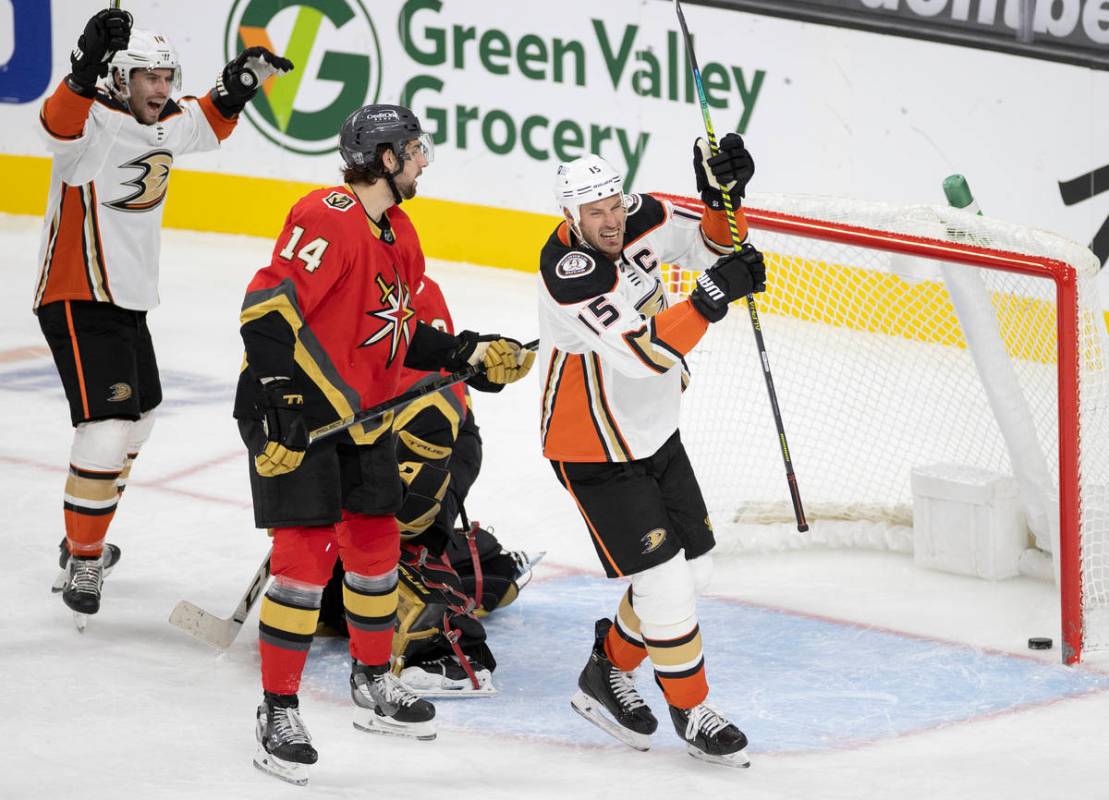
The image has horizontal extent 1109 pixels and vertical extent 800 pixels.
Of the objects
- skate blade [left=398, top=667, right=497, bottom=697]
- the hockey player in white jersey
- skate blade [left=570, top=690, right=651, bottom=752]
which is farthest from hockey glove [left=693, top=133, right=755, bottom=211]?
skate blade [left=398, top=667, right=497, bottom=697]

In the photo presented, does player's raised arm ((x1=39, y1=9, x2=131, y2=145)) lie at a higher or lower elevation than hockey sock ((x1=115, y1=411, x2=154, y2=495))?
higher

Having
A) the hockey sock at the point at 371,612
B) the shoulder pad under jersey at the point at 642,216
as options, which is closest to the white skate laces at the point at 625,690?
the hockey sock at the point at 371,612

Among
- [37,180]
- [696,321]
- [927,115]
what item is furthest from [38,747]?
[37,180]

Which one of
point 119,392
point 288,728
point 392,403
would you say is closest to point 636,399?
point 392,403

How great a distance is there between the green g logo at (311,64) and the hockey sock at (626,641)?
14.7 ft

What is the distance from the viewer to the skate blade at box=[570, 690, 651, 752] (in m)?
3.42

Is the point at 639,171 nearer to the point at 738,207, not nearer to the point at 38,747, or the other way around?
the point at 738,207

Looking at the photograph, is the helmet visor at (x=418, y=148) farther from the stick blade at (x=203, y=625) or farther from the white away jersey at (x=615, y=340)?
the stick blade at (x=203, y=625)

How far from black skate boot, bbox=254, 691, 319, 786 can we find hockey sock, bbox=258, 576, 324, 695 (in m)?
0.03

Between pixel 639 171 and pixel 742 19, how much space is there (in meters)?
0.74

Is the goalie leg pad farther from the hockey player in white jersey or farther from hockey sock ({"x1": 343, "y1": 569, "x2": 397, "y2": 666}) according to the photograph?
the hockey player in white jersey

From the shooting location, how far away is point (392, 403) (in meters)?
3.37

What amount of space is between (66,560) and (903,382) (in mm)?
2292

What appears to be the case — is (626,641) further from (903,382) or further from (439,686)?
(903,382)
